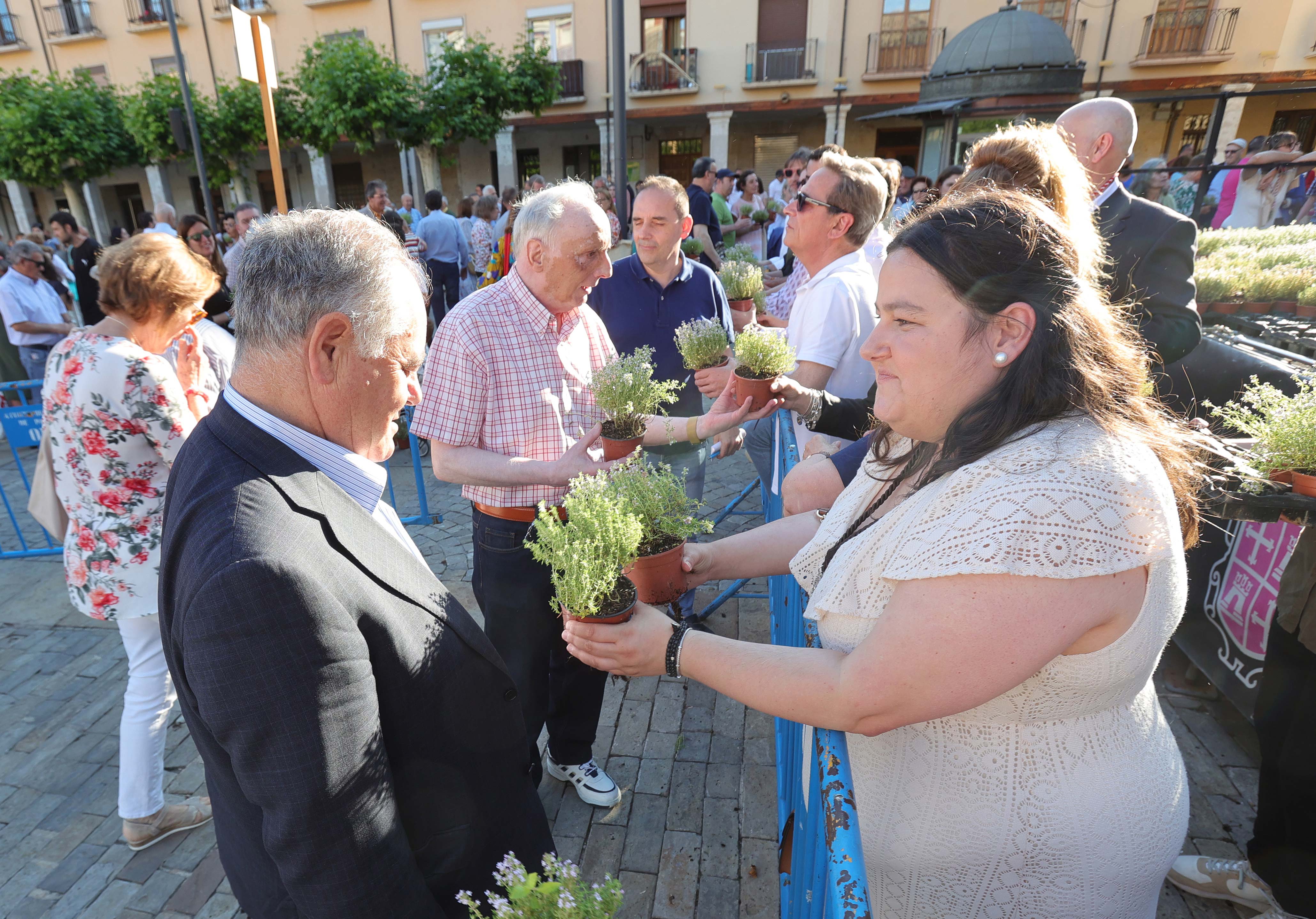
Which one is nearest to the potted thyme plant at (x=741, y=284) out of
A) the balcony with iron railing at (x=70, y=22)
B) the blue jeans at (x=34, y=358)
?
the blue jeans at (x=34, y=358)

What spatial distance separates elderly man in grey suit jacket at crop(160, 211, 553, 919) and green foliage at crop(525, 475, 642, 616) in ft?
0.76

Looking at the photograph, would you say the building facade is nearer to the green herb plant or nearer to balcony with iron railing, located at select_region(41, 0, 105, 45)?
balcony with iron railing, located at select_region(41, 0, 105, 45)

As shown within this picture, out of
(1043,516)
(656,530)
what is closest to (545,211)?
(656,530)

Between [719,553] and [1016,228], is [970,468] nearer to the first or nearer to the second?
[1016,228]

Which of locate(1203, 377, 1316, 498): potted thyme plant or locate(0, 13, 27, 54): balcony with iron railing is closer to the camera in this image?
locate(1203, 377, 1316, 498): potted thyme plant

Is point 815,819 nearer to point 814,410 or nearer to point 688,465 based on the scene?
point 814,410

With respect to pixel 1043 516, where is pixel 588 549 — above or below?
below

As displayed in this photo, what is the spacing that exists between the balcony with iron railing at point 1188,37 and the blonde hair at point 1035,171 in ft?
86.2

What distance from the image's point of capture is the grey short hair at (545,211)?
104 inches

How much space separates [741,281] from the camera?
445 cm

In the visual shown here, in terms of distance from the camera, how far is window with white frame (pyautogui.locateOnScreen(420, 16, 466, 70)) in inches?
987

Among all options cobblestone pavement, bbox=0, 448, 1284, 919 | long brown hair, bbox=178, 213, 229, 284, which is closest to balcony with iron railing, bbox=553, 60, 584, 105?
long brown hair, bbox=178, 213, 229, 284

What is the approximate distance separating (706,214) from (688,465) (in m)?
5.86

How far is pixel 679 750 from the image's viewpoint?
338 centimetres
